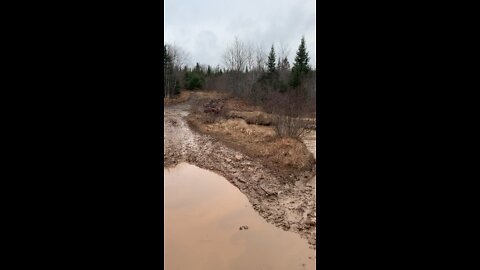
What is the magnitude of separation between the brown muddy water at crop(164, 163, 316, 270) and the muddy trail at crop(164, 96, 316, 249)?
0.24 m

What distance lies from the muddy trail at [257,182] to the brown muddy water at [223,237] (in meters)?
0.24

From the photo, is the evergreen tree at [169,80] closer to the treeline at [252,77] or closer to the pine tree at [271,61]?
the treeline at [252,77]

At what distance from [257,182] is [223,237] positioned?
2.35 meters

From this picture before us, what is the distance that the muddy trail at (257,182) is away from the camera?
4531 millimetres

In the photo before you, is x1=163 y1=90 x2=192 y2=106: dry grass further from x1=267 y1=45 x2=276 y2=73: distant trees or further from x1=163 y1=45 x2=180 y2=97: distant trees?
x1=267 y1=45 x2=276 y2=73: distant trees

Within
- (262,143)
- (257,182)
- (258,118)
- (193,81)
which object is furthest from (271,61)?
(257,182)

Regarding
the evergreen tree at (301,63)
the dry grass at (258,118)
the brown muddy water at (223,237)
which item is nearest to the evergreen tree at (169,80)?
the dry grass at (258,118)

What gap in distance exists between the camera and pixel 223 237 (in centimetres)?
391

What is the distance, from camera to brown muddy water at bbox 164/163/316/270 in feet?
11.0

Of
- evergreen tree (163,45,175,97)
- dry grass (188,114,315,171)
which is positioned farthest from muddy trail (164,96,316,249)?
evergreen tree (163,45,175,97)

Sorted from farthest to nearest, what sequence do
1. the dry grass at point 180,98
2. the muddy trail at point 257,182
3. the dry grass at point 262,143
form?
the dry grass at point 180,98, the dry grass at point 262,143, the muddy trail at point 257,182

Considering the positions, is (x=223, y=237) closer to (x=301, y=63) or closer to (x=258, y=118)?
(x=258, y=118)

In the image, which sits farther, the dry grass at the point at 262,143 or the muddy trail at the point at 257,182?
the dry grass at the point at 262,143
